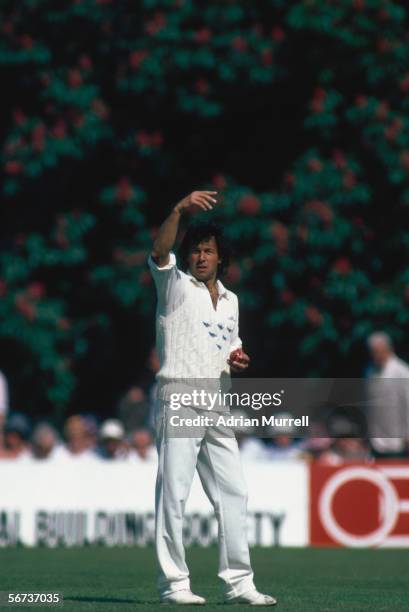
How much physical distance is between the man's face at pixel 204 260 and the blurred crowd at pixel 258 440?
6.21m

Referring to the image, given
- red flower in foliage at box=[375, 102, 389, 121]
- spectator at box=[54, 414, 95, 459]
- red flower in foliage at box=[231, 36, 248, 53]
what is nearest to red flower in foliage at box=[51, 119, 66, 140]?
red flower in foliage at box=[231, 36, 248, 53]

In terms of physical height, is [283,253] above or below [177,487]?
above

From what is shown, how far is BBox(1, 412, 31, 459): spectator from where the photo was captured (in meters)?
18.2

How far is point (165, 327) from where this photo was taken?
9305 mm

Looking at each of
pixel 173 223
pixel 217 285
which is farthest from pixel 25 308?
pixel 173 223

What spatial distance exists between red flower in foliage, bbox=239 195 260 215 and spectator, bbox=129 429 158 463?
4308mm

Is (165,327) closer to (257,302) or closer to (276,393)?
(276,393)

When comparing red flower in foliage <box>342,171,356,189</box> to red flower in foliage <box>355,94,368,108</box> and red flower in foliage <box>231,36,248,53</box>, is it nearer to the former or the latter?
red flower in foliage <box>355,94,368,108</box>

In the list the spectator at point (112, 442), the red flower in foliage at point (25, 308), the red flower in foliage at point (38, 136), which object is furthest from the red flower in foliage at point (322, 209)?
the spectator at point (112, 442)

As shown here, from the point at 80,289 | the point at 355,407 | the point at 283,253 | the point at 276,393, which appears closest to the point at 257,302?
the point at 283,253

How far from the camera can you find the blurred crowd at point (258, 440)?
16.5 metres

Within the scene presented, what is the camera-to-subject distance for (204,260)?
939 centimetres

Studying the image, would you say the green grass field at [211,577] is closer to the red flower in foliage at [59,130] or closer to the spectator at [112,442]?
the spectator at [112,442]

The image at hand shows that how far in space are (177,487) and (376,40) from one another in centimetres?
1274
